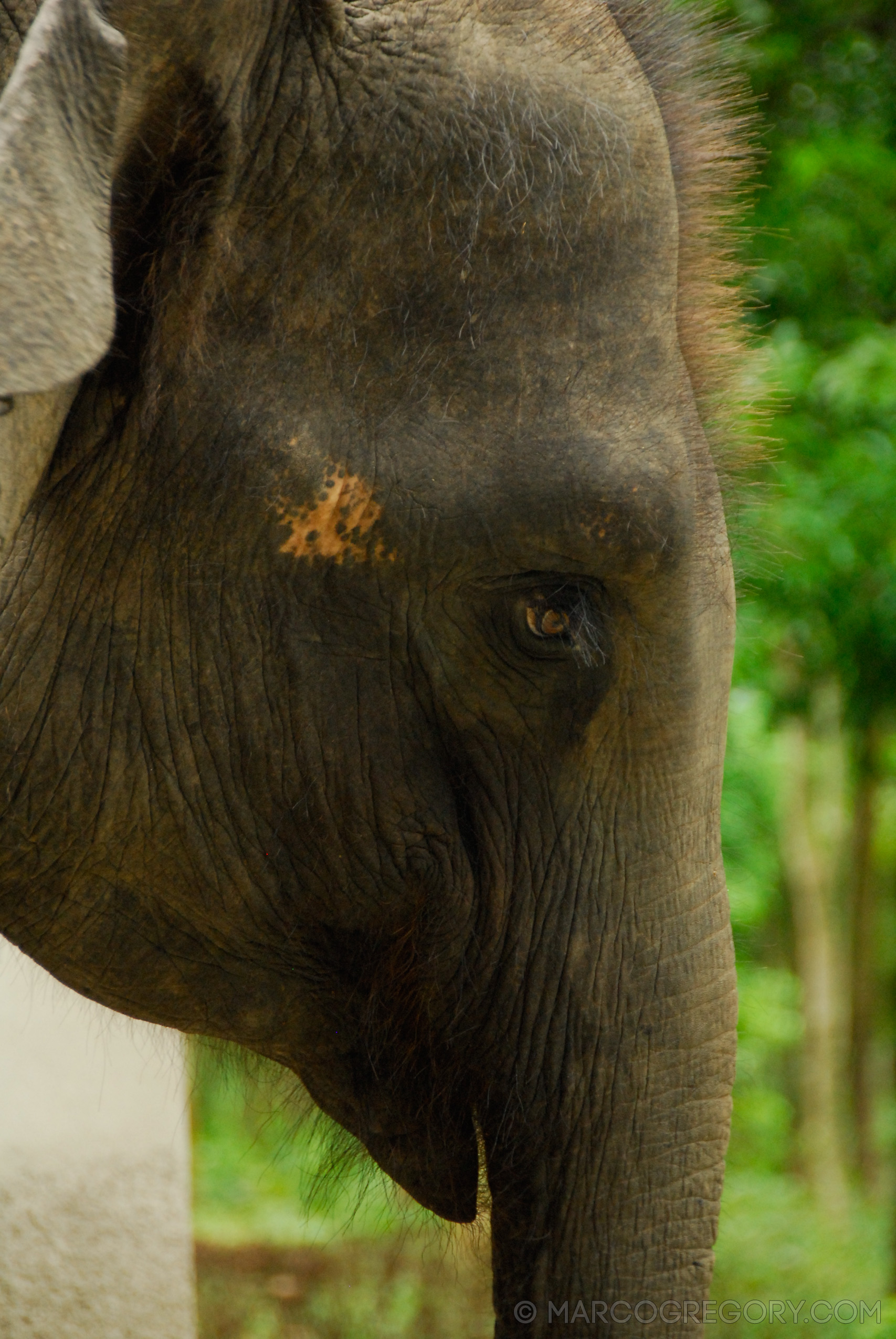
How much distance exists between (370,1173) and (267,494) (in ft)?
3.43

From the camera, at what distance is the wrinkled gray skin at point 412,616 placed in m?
1.59

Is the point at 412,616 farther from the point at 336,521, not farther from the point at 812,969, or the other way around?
the point at 812,969

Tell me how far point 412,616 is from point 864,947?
418 inches

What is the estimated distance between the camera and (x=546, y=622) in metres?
1.68

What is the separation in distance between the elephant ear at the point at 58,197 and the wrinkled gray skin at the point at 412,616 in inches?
6.8

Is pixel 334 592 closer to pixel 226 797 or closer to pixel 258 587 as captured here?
pixel 258 587

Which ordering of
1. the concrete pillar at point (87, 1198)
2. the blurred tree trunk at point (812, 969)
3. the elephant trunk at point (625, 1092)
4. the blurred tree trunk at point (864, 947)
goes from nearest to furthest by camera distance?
the elephant trunk at point (625, 1092) → the concrete pillar at point (87, 1198) → the blurred tree trunk at point (864, 947) → the blurred tree trunk at point (812, 969)

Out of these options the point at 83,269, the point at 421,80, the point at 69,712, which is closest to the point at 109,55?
the point at 83,269

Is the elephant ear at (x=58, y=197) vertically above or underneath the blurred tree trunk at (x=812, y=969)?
above

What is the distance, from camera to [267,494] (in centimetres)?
163

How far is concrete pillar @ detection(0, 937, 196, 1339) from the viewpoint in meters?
2.94

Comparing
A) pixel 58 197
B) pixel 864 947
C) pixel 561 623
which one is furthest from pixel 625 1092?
pixel 864 947

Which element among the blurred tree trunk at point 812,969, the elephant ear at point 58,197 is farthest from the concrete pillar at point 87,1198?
the blurred tree trunk at point 812,969

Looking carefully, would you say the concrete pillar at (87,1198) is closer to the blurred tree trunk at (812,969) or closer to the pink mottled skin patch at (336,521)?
the pink mottled skin patch at (336,521)
